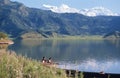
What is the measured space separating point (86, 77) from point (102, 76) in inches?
58.9

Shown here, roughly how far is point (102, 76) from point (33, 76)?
63.8 feet

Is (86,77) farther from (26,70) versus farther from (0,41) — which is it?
(0,41)

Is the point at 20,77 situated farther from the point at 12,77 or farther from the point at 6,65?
the point at 6,65

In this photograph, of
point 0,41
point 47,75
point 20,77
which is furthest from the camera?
point 0,41

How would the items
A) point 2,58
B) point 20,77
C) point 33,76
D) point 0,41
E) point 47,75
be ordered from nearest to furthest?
1. point 20,77
2. point 33,76
3. point 47,75
4. point 2,58
5. point 0,41

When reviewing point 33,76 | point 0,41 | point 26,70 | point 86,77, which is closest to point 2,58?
point 26,70

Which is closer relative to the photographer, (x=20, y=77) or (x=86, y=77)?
(x=20, y=77)

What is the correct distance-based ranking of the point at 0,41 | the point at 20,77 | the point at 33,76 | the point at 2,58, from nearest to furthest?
the point at 20,77 → the point at 33,76 → the point at 2,58 → the point at 0,41

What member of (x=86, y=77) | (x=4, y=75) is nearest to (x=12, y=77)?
(x=4, y=75)

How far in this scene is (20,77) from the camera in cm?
1321

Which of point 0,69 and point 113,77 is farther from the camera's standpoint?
point 113,77

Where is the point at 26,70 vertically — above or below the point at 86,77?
above

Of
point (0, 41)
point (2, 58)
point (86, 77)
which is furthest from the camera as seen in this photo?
point (0, 41)

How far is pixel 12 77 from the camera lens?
44.8 ft
